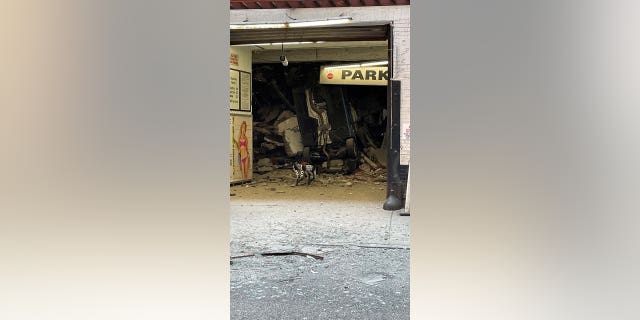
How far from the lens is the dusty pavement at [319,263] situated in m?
3.96

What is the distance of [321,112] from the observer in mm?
16359

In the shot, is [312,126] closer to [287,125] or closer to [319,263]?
[287,125]

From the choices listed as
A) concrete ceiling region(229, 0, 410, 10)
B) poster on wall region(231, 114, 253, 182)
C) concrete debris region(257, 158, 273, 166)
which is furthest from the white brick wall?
concrete debris region(257, 158, 273, 166)

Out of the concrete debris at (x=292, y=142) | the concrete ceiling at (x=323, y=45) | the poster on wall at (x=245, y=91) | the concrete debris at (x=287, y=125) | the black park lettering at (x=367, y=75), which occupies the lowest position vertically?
the concrete debris at (x=292, y=142)

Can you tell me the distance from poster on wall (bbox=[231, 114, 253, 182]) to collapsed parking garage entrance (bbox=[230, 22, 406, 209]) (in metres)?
0.36

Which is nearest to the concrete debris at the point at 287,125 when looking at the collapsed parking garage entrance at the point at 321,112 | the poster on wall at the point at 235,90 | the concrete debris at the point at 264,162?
the collapsed parking garage entrance at the point at 321,112

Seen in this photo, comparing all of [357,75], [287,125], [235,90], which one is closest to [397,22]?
[357,75]

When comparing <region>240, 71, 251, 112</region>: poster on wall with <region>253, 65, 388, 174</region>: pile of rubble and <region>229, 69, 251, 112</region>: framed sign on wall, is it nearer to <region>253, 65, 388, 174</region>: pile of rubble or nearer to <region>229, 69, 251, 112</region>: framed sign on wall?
<region>229, 69, 251, 112</region>: framed sign on wall

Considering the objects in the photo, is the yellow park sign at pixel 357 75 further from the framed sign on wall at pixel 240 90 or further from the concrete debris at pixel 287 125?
the concrete debris at pixel 287 125

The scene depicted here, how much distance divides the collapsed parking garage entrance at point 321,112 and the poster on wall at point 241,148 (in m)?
0.36

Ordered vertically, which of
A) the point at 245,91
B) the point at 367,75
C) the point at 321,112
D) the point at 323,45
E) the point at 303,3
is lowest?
the point at 321,112

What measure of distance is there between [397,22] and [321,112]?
23.1ft
